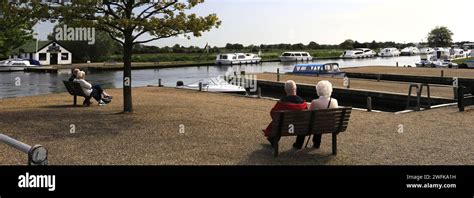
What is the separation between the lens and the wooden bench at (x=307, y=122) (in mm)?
7641

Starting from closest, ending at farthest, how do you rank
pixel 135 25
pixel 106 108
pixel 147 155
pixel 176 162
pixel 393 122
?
pixel 176 162
pixel 147 155
pixel 393 122
pixel 135 25
pixel 106 108

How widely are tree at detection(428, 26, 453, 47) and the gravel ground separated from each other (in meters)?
131

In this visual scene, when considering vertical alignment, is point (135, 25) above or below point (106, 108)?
above

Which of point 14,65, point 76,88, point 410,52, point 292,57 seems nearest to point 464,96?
point 76,88

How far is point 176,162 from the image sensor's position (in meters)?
7.64

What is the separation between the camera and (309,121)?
7766mm

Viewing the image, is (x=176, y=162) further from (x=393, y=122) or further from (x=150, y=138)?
(x=393, y=122)

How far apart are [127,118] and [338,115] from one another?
650 centimetres

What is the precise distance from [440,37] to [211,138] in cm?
13894

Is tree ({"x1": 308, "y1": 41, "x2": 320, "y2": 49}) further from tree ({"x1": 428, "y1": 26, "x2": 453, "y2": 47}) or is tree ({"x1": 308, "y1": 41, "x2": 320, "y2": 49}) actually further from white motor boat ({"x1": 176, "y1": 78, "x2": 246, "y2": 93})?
white motor boat ({"x1": 176, "y1": 78, "x2": 246, "y2": 93})

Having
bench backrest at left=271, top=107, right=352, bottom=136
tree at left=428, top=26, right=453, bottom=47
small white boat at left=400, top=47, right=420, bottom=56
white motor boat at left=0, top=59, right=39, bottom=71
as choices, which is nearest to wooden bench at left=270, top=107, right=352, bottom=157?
bench backrest at left=271, top=107, right=352, bottom=136

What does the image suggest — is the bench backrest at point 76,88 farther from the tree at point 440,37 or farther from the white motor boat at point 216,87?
the tree at point 440,37

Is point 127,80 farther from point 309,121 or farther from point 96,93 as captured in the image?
point 309,121
